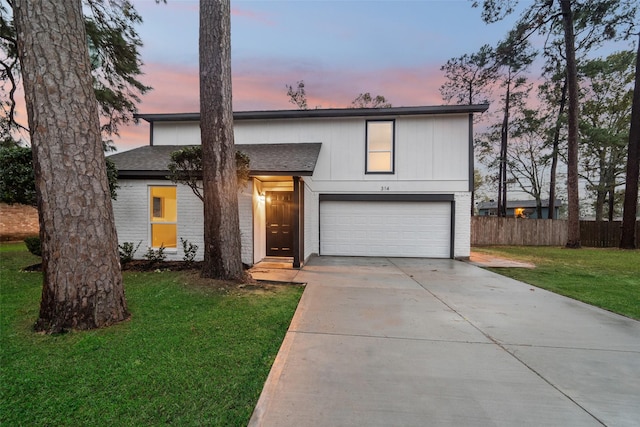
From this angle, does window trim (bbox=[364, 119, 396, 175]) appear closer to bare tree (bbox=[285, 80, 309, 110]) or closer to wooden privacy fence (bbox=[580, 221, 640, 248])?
bare tree (bbox=[285, 80, 309, 110])

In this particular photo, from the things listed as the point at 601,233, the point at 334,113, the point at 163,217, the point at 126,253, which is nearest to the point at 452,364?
the point at 126,253

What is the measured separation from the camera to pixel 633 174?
12.4 meters

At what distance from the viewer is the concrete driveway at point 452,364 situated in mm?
1908

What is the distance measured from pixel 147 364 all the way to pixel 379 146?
887 cm

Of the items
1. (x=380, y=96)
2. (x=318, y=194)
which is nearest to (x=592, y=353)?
(x=318, y=194)

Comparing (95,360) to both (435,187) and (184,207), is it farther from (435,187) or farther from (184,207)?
(435,187)

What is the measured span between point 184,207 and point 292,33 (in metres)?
7.58

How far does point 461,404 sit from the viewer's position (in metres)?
2.00

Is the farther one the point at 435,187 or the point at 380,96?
the point at 380,96

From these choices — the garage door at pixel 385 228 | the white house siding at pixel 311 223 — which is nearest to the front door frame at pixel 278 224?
the white house siding at pixel 311 223

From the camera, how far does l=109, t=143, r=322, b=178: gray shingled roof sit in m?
6.72

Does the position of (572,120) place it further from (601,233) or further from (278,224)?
(278,224)

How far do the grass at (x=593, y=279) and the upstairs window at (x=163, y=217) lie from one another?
8764mm

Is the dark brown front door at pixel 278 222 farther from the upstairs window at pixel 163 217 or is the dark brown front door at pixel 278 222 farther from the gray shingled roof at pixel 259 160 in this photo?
the upstairs window at pixel 163 217
